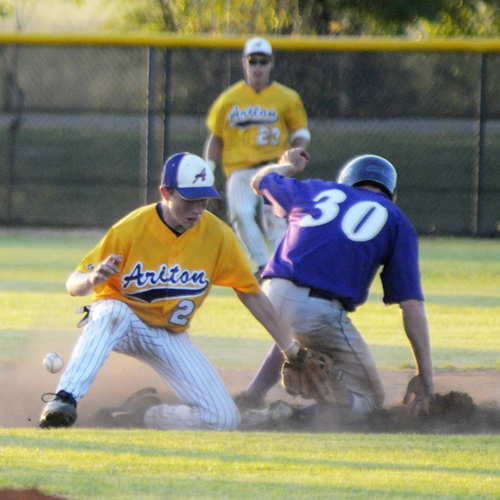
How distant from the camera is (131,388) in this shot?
17.1ft

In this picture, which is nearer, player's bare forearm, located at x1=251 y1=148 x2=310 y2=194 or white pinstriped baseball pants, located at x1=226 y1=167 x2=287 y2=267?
player's bare forearm, located at x1=251 y1=148 x2=310 y2=194

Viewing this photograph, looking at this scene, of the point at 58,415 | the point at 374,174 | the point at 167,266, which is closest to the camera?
the point at 58,415

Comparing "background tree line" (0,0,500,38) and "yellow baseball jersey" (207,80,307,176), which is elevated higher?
"background tree line" (0,0,500,38)

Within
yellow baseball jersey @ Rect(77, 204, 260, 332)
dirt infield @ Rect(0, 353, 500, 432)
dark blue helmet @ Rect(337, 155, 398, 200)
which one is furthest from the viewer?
dark blue helmet @ Rect(337, 155, 398, 200)

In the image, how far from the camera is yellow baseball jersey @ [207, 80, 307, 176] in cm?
864

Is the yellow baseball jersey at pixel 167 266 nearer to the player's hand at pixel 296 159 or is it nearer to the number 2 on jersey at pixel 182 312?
the number 2 on jersey at pixel 182 312

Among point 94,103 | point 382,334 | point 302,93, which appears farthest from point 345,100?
point 382,334

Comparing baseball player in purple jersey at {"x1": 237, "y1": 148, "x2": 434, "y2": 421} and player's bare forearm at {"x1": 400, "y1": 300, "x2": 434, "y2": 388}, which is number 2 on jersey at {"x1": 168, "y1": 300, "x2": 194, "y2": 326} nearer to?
baseball player in purple jersey at {"x1": 237, "y1": 148, "x2": 434, "y2": 421}

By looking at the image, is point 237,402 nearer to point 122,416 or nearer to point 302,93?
point 122,416

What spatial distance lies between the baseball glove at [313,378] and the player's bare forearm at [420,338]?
0.41 m

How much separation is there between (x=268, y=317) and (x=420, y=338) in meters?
0.72

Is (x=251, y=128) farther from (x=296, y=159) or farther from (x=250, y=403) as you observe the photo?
(x=250, y=403)

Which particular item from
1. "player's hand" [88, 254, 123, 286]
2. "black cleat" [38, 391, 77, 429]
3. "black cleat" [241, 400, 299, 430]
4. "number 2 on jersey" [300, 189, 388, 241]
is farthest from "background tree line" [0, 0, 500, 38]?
"black cleat" [38, 391, 77, 429]

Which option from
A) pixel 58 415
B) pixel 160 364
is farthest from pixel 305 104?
pixel 58 415
